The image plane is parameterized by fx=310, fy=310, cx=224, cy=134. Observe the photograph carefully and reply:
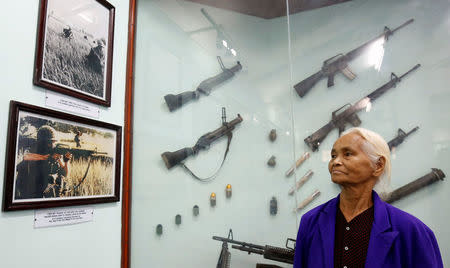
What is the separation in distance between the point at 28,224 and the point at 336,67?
5.85 feet

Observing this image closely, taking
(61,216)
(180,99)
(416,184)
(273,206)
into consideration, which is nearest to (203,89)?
(180,99)

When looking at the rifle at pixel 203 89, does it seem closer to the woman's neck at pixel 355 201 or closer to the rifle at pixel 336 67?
the rifle at pixel 336 67

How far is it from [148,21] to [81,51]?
2.34ft

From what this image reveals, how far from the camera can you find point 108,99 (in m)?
1.88

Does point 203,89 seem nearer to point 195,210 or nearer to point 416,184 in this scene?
point 195,210

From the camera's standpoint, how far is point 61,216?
1.55 m

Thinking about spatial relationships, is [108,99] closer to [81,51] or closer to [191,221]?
[81,51]

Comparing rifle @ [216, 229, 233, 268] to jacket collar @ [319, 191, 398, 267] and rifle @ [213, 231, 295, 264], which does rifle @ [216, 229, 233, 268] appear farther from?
jacket collar @ [319, 191, 398, 267]

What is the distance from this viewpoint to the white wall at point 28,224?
4.36ft

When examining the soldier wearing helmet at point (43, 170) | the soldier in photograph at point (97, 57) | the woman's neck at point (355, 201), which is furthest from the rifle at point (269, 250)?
the soldier in photograph at point (97, 57)

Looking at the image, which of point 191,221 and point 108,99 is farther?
point 191,221

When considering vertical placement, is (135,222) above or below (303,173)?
below

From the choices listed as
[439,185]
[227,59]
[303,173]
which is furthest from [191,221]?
[439,185]

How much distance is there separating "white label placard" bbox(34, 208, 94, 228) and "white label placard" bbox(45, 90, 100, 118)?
0.52 m
